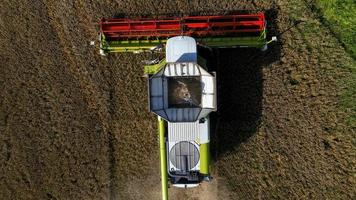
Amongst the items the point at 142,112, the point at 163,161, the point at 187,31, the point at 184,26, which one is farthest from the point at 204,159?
the point at 184,26

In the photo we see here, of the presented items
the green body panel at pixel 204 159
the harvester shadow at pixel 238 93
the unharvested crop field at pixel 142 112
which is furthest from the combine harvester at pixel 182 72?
the unharvested crop field at pixel 142 112

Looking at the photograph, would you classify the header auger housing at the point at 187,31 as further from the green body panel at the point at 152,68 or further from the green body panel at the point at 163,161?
the green body panel at the point at 163,161

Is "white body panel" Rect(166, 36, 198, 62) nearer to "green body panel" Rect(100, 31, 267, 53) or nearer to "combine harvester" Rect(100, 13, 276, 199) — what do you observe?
"combine harvester" Rect(100, 13, 276, 199)

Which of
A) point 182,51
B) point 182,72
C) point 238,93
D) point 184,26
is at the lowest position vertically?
point 238,93

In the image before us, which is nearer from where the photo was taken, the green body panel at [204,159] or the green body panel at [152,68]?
the green body panel at [204,159]

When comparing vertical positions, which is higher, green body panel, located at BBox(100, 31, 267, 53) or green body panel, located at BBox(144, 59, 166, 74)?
green body panel, located at BBox(100, 31, 267, 53)

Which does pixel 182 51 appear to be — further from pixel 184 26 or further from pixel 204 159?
pixel 204 159

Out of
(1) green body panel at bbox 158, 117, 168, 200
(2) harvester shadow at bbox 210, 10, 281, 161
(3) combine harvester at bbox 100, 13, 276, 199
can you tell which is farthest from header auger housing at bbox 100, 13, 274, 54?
(1) green body panel at bbox 158, 117, 168, 200

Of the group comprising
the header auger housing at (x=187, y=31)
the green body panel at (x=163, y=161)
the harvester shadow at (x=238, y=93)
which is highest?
the header auger housing at (x=187, y=31)
